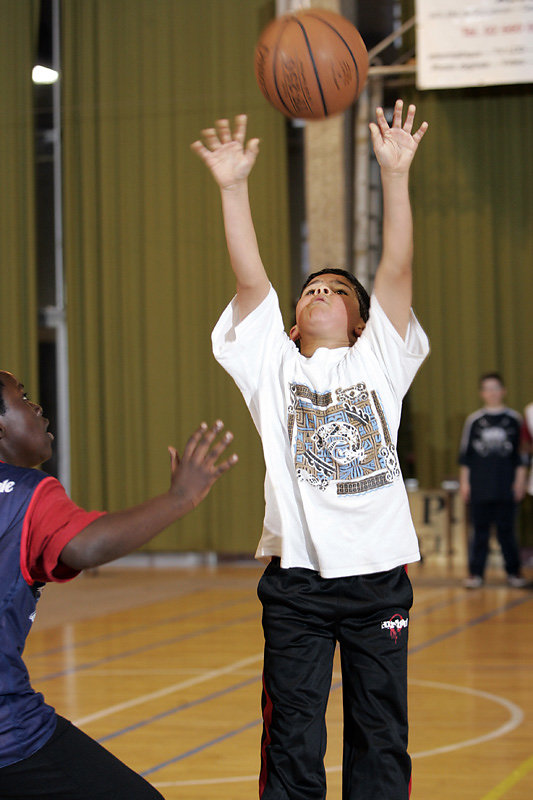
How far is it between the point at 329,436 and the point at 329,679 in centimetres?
56

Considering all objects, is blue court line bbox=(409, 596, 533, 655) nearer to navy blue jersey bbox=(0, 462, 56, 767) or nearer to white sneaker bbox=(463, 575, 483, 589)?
white sneaker bbox=(463, 575, 483, 589)

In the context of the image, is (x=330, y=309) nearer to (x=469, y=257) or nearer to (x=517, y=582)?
(x=517, y=582)

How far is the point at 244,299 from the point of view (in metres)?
2.73

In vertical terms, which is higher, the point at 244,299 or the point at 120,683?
the point at 244,299

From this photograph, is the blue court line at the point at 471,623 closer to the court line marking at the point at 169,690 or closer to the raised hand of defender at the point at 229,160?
the court line marking at the point at 169,690

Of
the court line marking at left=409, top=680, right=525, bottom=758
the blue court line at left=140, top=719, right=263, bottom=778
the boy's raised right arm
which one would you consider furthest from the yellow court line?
the boy's raised right arm

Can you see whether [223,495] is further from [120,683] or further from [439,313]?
[120,683]

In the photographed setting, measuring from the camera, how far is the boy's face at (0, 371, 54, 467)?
7.25 feet

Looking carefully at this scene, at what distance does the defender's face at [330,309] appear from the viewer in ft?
9.01

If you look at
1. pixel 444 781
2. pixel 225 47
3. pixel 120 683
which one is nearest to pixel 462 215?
pixel 225 47

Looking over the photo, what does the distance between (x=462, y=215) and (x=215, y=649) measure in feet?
17.2

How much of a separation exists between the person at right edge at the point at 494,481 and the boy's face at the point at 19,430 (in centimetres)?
657

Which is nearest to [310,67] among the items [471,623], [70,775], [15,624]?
[15,624]

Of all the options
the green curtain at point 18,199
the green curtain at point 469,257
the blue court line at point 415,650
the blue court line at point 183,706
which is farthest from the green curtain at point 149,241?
the blue court line at point 183,706
